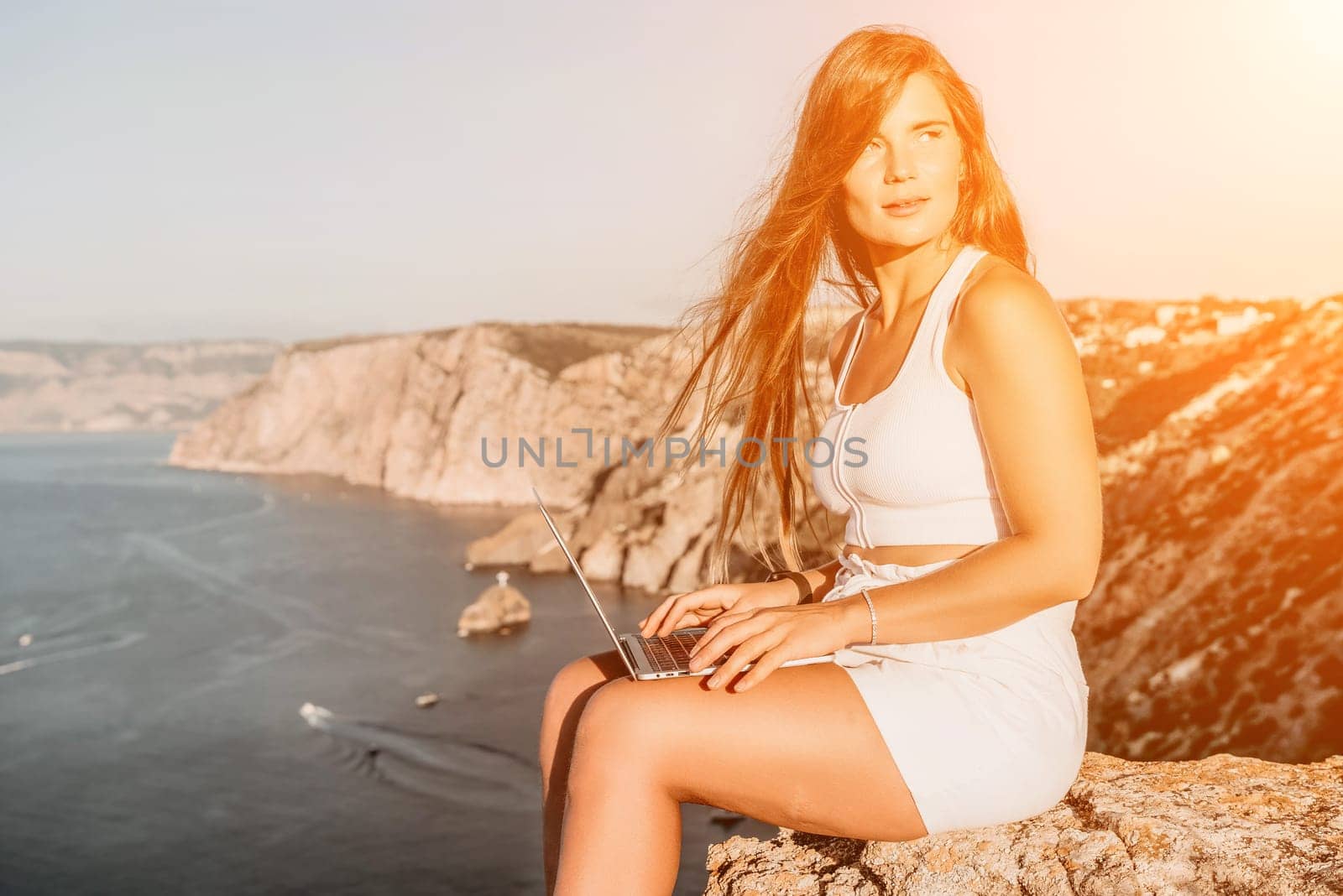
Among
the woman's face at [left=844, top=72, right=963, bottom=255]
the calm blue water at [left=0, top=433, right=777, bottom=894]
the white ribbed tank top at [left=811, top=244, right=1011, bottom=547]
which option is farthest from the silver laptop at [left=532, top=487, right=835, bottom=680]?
the calm blue water at [left=0, top=433, right=777, bottom=894]

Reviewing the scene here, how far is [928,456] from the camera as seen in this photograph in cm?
229

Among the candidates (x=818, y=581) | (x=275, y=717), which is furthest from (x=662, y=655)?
(x=275, y=717)

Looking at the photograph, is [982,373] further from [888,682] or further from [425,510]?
[425,510]

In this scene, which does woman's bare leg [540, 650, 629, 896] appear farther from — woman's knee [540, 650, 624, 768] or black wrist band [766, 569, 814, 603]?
black wrist band [766, 569, 814, 603]

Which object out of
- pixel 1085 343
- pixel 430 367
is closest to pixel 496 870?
pixel 1085 343

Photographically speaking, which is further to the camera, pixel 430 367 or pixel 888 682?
pixel 430 367

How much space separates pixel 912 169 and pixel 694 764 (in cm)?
161

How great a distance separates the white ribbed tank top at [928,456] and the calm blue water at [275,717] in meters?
37.1

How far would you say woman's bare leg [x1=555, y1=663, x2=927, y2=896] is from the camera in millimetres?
1936

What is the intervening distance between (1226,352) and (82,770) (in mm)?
70806

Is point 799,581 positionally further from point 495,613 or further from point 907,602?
point 495,613

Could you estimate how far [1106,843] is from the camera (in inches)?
93.9

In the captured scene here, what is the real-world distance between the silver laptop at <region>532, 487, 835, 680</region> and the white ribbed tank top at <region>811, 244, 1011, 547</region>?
0.40 meters

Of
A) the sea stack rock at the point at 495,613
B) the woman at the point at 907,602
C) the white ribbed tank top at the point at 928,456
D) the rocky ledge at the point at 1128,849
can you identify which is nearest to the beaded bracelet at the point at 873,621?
the woman at the point at 907,602
